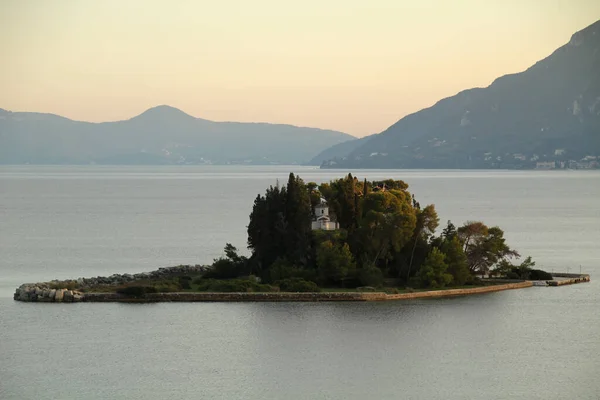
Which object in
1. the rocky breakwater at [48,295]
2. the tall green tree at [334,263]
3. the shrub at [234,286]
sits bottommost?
the rocky breakwater at [48,295]

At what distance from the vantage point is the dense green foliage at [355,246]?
7131cm

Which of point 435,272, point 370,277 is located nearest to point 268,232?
point 370,277

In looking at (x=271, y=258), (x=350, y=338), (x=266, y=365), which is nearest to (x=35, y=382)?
(x=266, y=365)

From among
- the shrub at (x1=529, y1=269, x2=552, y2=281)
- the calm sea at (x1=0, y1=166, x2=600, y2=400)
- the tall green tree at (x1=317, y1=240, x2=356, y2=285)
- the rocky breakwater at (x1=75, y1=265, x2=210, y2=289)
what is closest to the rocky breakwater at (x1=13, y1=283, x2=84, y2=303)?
the calm sea at (x1=0, y1=166, x2=600, y2=400)

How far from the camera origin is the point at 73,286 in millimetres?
71000

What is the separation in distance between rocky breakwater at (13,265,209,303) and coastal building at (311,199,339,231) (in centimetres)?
971

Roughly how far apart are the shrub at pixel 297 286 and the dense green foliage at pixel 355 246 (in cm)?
33

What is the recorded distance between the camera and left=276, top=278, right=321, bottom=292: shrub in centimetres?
6875

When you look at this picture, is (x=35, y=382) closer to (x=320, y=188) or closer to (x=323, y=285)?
(x=323, y=285)

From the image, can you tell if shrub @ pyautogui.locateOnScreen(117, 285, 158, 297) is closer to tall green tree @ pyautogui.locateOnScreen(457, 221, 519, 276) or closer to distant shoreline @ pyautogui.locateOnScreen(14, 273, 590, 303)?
distant shoreline @ pyautogui.locateOnScreen(14, 273, 590, 303)

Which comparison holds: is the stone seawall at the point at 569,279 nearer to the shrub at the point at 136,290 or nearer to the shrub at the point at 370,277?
the shrub at the point at 370,277

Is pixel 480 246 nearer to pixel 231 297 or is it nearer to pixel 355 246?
pixel 355 246

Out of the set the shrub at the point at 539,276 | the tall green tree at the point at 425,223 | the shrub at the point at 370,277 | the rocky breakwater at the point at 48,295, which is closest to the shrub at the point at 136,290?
the rocky breakwater at the point at 48,295

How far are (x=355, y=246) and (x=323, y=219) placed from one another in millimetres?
3096
